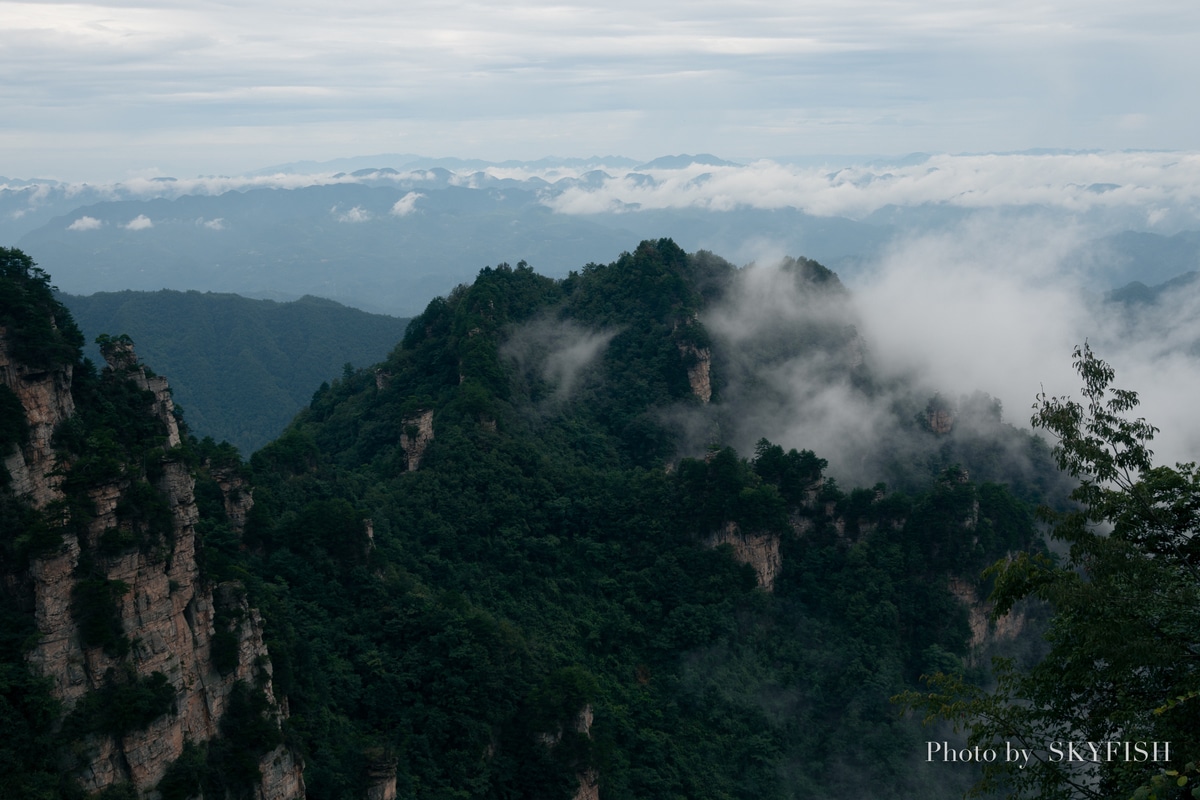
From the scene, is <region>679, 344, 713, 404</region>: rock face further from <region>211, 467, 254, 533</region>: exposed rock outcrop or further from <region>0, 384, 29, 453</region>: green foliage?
<region>0, 384, 29, 453</region>: green foliage

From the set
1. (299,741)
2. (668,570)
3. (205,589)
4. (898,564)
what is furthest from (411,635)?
(898,564)

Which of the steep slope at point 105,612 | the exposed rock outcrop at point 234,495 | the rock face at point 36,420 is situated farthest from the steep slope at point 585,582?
the rock face at point 36,420

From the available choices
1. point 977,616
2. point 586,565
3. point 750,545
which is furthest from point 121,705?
point 977,616

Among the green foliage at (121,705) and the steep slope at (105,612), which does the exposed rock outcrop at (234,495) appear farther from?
the green foliage at (121,705)

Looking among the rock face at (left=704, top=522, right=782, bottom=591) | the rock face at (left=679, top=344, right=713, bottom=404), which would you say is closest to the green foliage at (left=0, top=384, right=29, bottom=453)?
the rock face at (left=704, top=522, right=782, bottom=591)

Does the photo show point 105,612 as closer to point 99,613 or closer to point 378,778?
point 99,613
